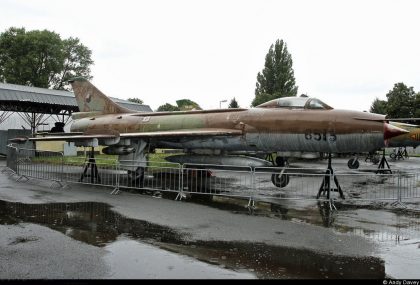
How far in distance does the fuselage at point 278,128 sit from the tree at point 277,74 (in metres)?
45.8

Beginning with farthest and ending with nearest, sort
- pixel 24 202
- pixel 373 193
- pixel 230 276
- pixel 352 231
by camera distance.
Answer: pixel 373 193 → pixel 24 202 → pixel 352 231 → pixel 230 276

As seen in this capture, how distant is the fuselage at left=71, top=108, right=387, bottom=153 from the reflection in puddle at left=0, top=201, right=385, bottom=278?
4.71 metres

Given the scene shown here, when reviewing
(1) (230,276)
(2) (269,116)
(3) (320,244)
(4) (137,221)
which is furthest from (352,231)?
(2) (269,116)

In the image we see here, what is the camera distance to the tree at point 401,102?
1939 inches

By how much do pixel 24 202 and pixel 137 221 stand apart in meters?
3.49

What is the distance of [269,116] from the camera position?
1063 cm

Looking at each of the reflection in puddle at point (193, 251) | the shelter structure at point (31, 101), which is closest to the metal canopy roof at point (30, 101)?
the shelter structure at point (31, 101)

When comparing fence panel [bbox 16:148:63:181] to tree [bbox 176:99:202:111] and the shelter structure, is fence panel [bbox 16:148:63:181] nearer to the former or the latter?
tree [bbox 176:99:202:111]

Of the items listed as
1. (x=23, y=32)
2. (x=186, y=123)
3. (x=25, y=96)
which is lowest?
(x=186, y=123)

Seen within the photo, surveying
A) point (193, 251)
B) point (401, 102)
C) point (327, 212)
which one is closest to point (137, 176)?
→ point (327, 212)

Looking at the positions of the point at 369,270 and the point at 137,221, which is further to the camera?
the point at 137,221

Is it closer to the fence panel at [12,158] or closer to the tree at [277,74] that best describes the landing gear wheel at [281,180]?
the fence panel at [12,158]

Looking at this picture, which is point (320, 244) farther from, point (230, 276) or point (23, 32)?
point (23, 32)

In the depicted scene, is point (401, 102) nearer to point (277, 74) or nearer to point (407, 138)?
point (277, 74)
